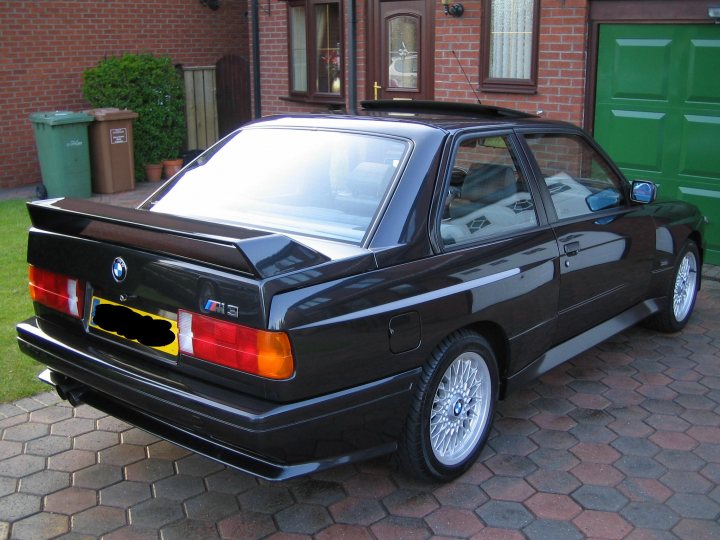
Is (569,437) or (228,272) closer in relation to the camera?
(228,272)

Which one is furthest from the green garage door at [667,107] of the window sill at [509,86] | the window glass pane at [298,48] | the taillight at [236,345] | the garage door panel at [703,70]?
the taillight at [236,345]

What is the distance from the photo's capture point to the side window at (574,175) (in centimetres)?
468

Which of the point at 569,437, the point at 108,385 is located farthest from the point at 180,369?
the point at 569,437

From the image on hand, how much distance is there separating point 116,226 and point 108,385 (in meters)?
0.67

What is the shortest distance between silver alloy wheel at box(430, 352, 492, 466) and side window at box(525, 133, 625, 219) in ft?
3.61

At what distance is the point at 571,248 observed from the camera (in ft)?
15.2

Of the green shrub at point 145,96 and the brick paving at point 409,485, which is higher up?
the green shrub at point 145,96

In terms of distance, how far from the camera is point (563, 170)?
4.91m

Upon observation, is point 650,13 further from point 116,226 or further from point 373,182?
point 116,226

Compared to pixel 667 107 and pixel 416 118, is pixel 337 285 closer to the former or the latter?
pixel 416 118

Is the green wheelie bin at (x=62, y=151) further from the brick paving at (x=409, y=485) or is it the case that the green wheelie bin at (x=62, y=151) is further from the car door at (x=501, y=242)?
the car door at (x=501, y=242)

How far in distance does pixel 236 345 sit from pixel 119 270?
2.30 feet

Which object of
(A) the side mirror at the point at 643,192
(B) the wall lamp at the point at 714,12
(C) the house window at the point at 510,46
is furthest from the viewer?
(C) the house window at the point at 510,46

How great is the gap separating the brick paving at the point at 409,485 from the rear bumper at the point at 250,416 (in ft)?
1.39
